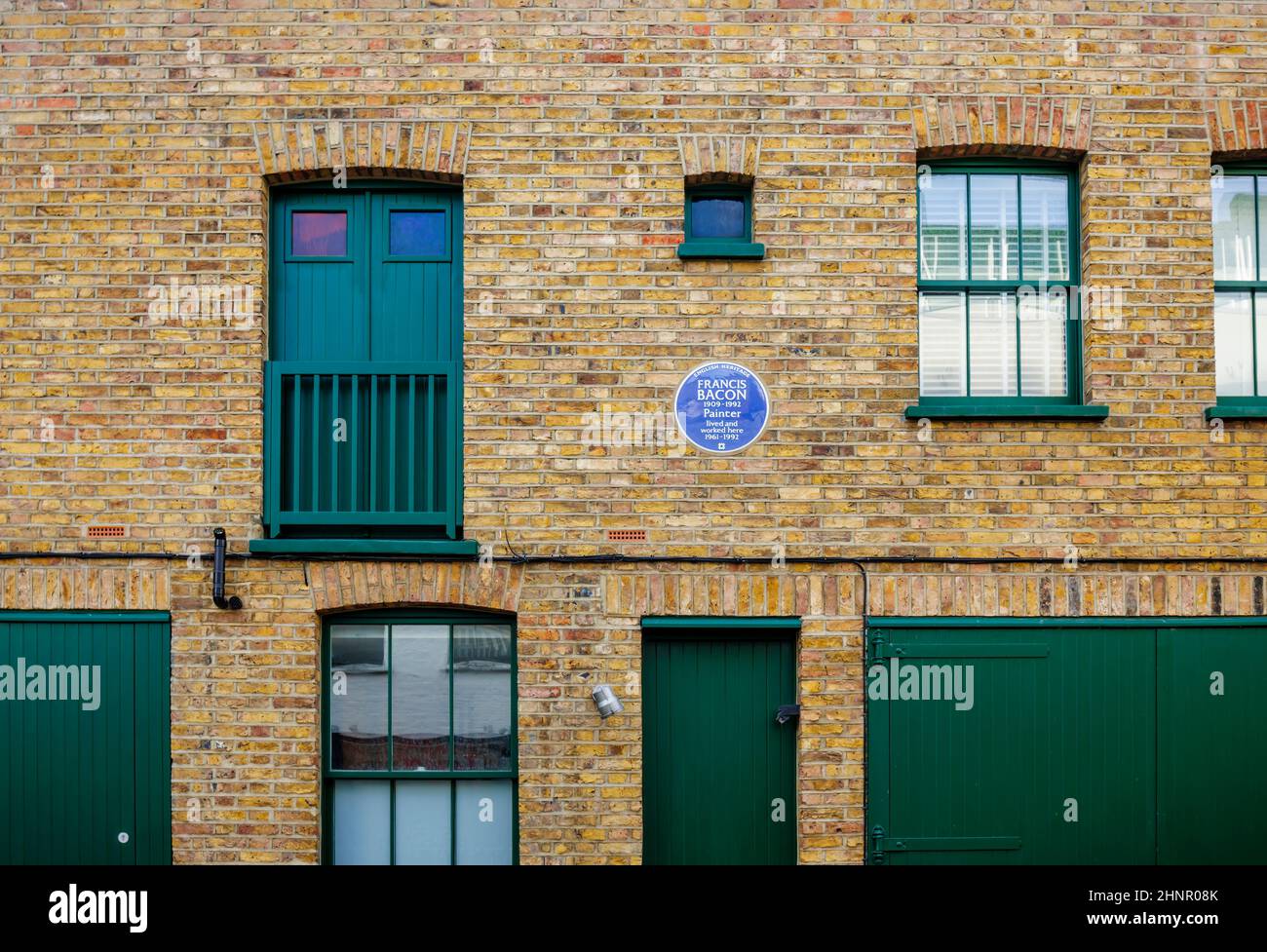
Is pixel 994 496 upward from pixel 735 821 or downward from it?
upward

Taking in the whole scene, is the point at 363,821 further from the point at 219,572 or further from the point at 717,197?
the point at 717,197

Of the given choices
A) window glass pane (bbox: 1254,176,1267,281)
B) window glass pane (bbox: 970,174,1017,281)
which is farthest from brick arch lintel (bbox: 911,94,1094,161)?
window glass pane (bbox: 1254,176,1267,281)

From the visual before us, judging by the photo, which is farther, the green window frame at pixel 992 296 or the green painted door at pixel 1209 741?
the green window frame at pixel 992 296

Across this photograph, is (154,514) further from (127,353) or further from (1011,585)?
(1011,585)

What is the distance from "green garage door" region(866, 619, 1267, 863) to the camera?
6.82 metres

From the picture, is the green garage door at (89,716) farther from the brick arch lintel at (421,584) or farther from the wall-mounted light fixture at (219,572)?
the brick arch lintel at (421,584)

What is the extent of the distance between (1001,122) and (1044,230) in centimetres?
77

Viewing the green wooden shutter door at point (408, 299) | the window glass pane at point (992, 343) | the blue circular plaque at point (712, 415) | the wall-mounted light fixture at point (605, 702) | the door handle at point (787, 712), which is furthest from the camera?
the window glass pane at point (992, 343)

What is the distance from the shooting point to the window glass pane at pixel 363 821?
22.8 ft

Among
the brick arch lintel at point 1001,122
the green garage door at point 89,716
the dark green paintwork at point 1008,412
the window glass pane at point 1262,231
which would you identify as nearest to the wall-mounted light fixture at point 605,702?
the dark green paintwork at point 1008,412

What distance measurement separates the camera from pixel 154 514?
682cm

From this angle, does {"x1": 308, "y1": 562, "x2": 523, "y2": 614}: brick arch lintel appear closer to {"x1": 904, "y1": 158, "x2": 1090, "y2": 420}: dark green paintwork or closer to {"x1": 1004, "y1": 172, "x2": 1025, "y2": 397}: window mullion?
A: {"x1": 904, "y1": 158, "x2": 1090, "y2": 420}: dark green paintwork

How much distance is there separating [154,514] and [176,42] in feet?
9.89

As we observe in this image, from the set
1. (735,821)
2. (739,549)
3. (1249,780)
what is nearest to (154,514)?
(739,549)
